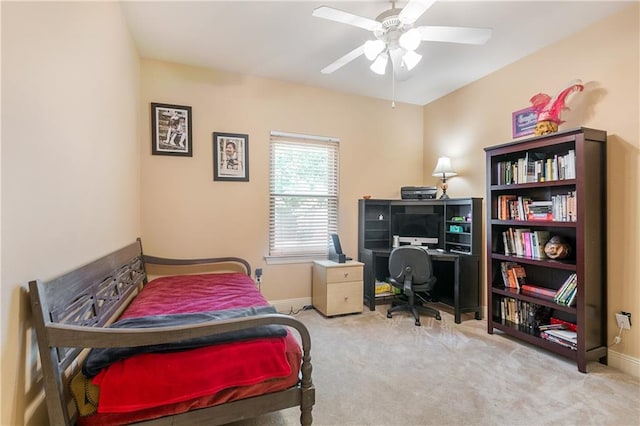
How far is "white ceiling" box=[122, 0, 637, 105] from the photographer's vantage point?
221 centimetres

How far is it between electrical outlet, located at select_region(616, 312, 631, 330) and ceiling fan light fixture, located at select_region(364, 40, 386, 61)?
8.69 feet

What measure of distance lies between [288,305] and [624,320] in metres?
2.97

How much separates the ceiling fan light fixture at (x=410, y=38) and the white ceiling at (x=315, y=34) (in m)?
0.42

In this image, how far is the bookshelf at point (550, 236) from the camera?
2.20 metres

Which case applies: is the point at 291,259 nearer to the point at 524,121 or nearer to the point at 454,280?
the point at 454,280

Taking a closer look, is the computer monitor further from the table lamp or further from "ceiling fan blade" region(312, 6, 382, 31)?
"ceiling fan blade" region(312, 6, 382, 31)

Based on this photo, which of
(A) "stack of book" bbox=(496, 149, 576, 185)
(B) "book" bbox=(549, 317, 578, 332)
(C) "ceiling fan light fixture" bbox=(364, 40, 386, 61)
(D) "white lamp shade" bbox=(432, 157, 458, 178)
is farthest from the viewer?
(D) "white lamp shade" bbox=(432, 157, 458, 178)

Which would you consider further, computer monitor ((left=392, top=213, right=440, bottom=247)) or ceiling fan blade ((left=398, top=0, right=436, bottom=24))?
computer monitor ((left=392, top=213, right=440, bottom=247))

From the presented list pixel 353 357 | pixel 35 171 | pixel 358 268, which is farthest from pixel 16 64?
pixel 358 268

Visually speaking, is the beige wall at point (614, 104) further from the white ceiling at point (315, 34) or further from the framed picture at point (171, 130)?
the framed picture at point (171, 130)

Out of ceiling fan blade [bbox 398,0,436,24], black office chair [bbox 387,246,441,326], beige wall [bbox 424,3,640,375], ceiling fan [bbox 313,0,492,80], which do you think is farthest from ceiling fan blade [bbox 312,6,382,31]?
black office chair [bbox 387,246,441,326]

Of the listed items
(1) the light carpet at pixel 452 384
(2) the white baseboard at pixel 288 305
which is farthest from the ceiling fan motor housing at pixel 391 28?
(2) the white baseboard at pixel 288 305

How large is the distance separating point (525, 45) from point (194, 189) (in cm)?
351

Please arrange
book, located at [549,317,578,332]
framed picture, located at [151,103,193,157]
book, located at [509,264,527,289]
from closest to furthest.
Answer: book, located at [549,317,578,332], book, located at [509,264,527,289], framed picture, located at [151,103,193,157]
